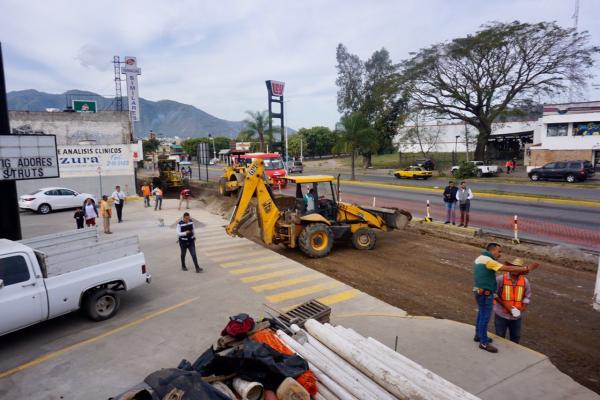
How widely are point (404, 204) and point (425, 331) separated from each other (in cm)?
1638

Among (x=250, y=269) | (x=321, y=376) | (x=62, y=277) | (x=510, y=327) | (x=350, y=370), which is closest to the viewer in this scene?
(x=321, y=376)

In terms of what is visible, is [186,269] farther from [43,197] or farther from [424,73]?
[424,73]

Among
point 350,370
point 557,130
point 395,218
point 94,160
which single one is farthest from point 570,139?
point 350,370

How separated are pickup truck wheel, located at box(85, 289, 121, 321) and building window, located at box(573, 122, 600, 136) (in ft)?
148

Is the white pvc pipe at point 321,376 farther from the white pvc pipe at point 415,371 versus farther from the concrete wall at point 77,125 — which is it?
the concrete wall at point 77,125

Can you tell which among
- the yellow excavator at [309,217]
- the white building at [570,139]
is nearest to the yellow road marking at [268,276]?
the yellow excavator at [309,217]

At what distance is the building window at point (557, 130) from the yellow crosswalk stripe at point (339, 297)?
136 ft

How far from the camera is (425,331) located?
732 centimetres

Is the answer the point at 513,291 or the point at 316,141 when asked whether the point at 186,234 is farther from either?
the point at 316,141

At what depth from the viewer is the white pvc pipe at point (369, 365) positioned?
177 inches

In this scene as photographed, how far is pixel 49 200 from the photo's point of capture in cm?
2223

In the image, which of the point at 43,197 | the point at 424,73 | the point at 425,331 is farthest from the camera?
the point at 424,73

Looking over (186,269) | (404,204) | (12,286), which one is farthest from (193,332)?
(404,204)

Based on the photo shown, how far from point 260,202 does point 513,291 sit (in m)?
7.59
